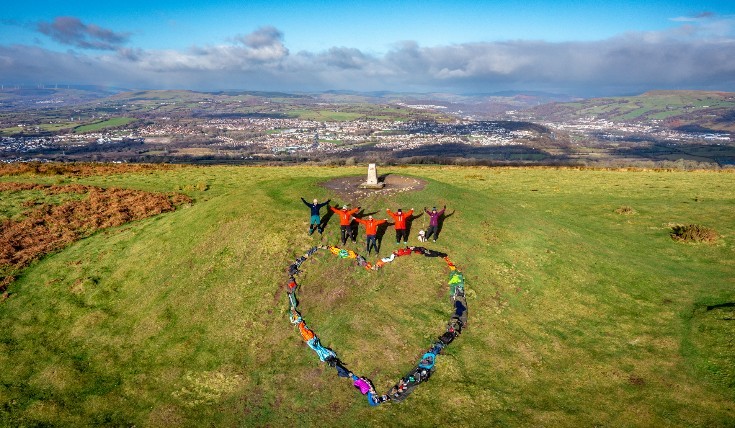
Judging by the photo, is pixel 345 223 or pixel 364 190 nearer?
pixel 345 223

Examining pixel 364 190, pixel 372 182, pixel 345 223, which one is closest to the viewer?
pixel 345 223

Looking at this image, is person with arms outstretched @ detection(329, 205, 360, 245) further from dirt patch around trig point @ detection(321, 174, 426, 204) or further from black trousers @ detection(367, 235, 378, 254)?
dirt patch around trig point @ detection(321, 174, 426, 204)

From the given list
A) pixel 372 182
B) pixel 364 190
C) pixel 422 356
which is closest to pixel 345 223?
pixel 364 190

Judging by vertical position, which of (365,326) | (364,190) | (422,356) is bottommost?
(422,356)

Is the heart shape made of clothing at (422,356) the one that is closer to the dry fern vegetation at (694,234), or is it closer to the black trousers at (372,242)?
the black trousers at (372,242)

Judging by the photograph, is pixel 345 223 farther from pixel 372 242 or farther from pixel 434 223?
pixel 434 223

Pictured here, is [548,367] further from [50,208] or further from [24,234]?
[50,208]
